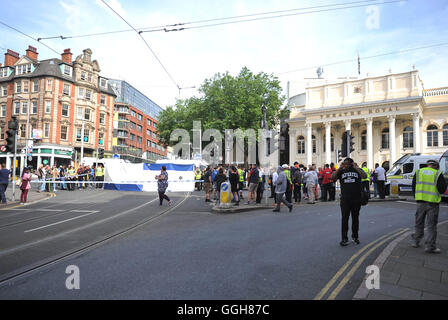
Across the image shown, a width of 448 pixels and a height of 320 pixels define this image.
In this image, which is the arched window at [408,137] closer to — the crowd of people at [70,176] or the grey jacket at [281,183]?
the grey jacket at [281,183]

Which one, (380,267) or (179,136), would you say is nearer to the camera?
(380,267)

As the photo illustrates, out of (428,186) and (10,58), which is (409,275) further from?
(10,58)

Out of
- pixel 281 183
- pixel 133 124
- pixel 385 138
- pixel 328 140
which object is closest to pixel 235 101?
pixel 328 140

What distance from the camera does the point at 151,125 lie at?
75000 millimetres

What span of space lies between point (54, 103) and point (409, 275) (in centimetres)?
4427

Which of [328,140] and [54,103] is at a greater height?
[54,103]

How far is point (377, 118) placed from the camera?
39.6m

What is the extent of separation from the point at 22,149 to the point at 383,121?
48.0 meters

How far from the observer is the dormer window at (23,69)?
4150 centimetres

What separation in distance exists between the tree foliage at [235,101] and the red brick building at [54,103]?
51.5 ft

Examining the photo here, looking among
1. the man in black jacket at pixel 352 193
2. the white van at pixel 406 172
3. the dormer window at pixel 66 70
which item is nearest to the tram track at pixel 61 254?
the man in black jacket at pixel 352 193

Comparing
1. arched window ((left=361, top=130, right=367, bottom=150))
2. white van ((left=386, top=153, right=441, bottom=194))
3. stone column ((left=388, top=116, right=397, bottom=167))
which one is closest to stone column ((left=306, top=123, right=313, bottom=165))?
arched window ((left=361, top=130, right=367, bottom=150))
